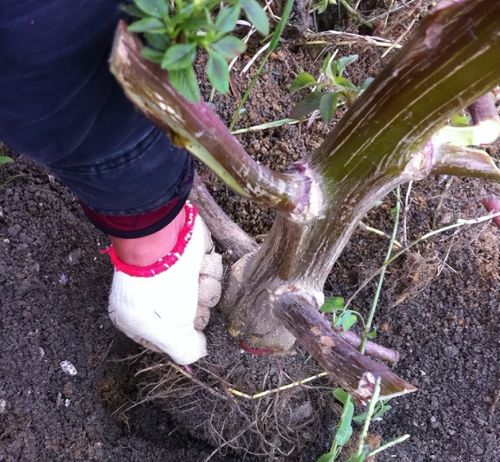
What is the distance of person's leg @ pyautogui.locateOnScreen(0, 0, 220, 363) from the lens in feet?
1.77

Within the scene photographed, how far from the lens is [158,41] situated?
0.47 m

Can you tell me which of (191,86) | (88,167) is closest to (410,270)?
(88,167)

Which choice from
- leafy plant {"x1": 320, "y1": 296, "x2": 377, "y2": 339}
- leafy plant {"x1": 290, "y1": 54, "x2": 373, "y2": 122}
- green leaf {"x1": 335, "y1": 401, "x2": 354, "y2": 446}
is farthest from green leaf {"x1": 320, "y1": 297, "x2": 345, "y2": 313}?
leafy plant {"x1": 290, "y1": 54, "x2": 373, "y2": 122}

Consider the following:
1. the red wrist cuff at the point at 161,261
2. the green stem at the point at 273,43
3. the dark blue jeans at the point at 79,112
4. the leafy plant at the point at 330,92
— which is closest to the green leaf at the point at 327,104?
the leafy plant at the point at 330,92

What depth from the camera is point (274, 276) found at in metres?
0.97

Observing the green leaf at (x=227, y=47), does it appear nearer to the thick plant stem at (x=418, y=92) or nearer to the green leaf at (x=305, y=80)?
the thick plant stem at (x=418, y=92)

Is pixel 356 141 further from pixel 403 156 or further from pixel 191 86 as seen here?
pixel 191 86

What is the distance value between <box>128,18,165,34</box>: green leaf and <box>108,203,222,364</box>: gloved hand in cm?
64

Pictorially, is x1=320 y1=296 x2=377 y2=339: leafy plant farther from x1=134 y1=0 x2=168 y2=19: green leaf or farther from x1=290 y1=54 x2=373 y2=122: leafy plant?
x1=134 y1=0 x2=168 y2=19: green leaf

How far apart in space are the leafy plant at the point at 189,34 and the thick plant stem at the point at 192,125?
3cm

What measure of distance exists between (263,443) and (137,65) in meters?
0.90

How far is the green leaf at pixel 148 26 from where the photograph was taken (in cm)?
44

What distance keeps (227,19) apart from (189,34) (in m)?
0.03

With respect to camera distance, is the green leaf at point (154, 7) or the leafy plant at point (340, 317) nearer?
the green leaf at point (154, 7)
